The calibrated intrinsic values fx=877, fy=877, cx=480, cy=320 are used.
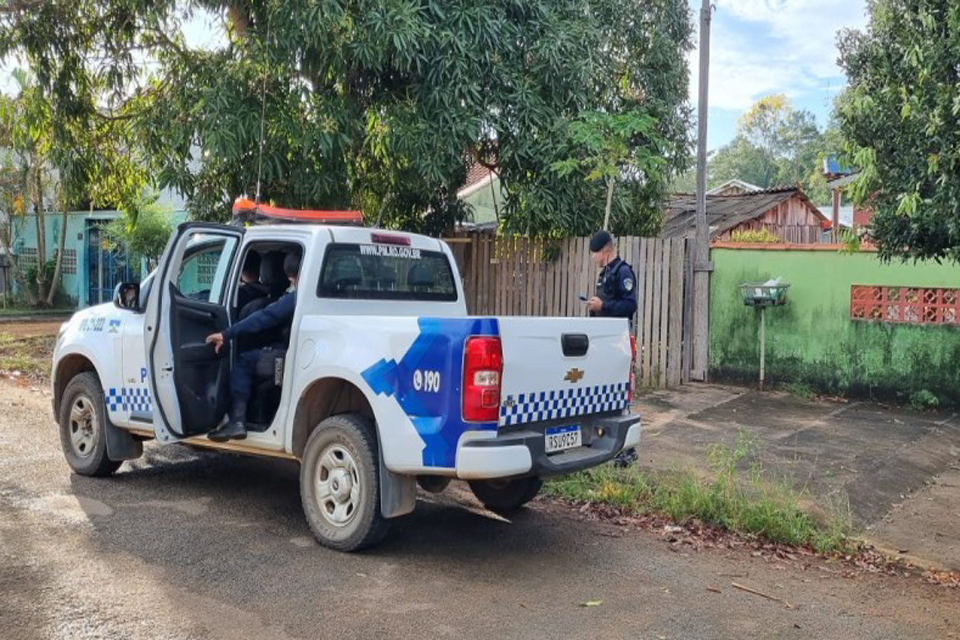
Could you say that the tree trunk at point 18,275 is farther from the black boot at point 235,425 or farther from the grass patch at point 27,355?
the black boot at point 235,425

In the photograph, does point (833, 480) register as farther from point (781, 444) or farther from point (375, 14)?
point (375, 14)

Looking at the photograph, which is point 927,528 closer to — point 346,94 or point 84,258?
point 346,94

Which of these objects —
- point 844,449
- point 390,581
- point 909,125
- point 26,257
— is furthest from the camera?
point 26,257

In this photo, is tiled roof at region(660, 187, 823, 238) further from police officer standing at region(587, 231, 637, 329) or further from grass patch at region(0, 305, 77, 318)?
grass patch at region(0, 305, 77, 318)

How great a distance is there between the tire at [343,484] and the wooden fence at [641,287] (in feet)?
19.7

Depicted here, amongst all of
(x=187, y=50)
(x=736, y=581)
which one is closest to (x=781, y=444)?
(x=736, y=581)

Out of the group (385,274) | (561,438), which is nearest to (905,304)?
(561,438)

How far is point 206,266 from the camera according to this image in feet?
20.8

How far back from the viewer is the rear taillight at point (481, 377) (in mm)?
4508

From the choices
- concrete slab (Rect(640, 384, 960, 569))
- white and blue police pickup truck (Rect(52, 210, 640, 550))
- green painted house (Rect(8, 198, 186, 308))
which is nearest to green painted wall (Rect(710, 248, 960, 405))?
concrete slab (Rect(640, 384, 960, 569))

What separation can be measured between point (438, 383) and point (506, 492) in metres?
1.80

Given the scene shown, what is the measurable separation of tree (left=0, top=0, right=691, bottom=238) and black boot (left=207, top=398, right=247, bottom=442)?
403 cm

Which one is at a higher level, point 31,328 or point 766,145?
point 766,145

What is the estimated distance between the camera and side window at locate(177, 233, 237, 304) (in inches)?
237
